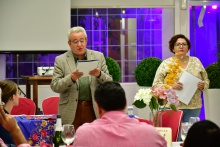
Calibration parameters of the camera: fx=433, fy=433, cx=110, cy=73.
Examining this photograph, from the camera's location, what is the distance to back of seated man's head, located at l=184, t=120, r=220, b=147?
74.0 inches

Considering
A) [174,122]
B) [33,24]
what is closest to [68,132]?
[174,122]

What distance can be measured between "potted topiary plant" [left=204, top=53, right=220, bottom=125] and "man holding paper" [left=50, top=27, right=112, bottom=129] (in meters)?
3.37

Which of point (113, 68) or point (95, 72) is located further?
point (113, 68)

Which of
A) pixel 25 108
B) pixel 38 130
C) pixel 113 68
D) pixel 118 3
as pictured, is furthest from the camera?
pixel 118 3

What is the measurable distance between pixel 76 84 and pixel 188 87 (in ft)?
4.99

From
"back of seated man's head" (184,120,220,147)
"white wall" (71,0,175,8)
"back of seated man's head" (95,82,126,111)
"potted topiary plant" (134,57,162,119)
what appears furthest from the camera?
"white wall" (71,0,175,8)

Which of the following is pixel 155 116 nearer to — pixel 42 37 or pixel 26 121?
pixel 26 121

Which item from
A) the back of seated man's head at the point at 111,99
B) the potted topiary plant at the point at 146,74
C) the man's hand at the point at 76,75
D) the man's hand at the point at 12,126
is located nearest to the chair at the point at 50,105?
the man's hand at the point at 76,75

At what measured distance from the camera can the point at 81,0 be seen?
8516mm

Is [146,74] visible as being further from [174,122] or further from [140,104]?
[140,104]

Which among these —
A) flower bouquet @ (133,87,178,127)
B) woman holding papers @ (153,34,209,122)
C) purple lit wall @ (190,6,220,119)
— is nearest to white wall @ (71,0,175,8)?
purple lit wall @ (190,6,220,119)

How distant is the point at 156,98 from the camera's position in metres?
3.55

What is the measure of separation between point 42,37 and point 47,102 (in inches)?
113

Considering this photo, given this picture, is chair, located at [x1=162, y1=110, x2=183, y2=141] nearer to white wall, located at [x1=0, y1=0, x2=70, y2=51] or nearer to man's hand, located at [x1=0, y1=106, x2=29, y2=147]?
man's hand, located at [x1=0, y1=106, x2=29, y2=147]
